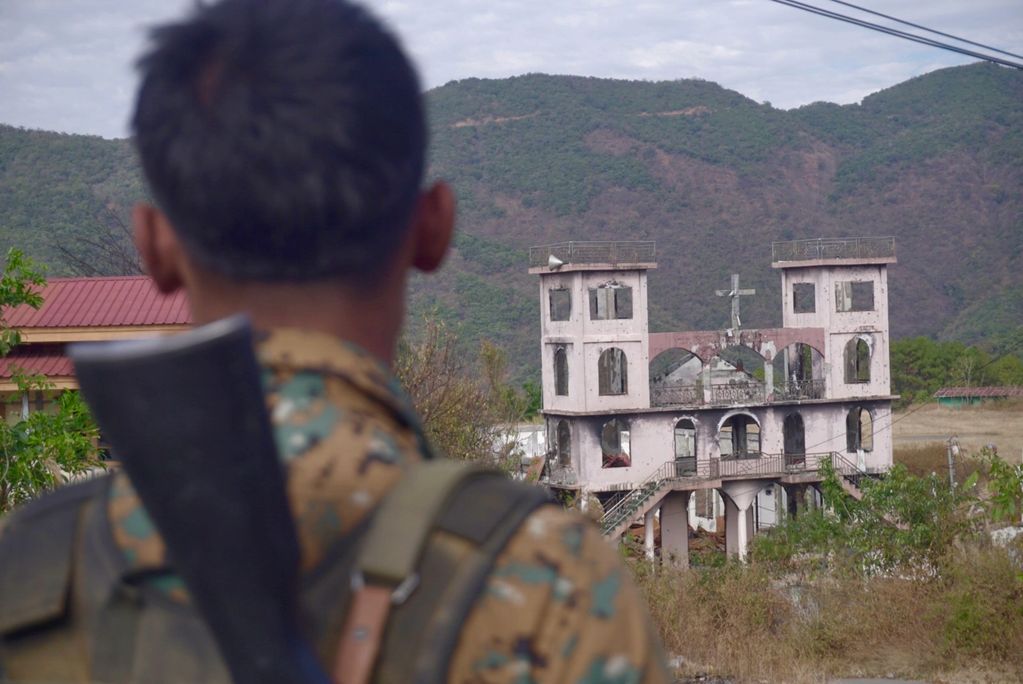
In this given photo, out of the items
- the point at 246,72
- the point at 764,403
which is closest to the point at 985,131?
the point at 764,403

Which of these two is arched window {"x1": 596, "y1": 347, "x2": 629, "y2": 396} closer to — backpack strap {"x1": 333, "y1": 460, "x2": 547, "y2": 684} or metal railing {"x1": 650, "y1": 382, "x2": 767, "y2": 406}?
metal railing {"x1": 650, "y1": 382, "x2": 767, "y2": 406}

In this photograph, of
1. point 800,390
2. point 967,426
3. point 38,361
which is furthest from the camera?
point 967,426

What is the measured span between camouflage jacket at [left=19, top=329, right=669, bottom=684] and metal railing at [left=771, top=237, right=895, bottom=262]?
40.6m

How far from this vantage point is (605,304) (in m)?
38.2

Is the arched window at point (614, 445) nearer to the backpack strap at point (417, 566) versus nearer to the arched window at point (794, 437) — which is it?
the arched window at point (794, 437)

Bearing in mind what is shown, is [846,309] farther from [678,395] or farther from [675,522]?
[675,522]

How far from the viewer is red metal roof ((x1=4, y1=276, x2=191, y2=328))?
15883 mm

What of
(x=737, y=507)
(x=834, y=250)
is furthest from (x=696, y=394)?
(x=834, y=250)

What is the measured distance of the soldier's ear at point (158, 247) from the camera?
1.48 meters

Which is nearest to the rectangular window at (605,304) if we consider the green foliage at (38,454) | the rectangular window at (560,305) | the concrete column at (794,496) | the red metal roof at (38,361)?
the rectangular window at (560,305)

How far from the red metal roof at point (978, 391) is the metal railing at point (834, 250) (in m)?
19.3

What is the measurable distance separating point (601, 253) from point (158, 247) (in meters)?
37.5

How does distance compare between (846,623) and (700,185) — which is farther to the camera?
(700,185)

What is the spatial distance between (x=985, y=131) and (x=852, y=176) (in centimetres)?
1470
